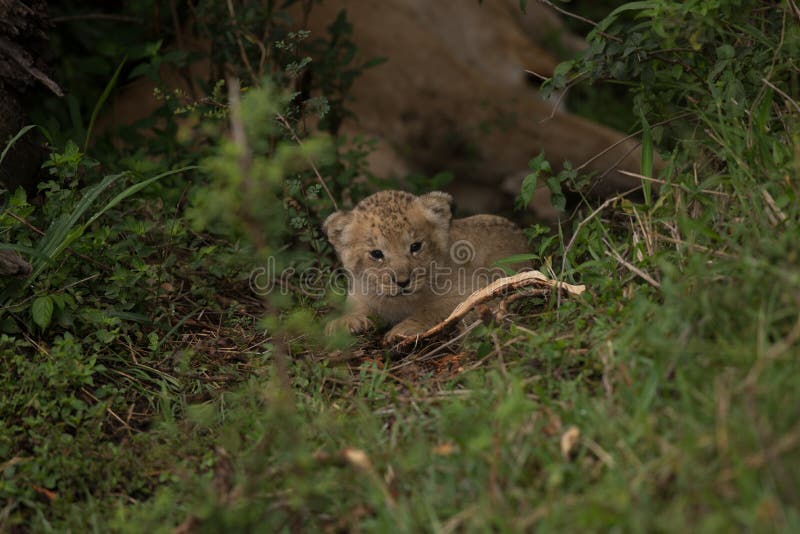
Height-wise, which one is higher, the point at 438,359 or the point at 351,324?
the point at 438,359

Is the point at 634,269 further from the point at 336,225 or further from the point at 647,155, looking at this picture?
the point at 336,225

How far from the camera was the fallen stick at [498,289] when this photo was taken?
4450 mm

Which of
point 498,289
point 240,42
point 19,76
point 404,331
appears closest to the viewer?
point 498,289

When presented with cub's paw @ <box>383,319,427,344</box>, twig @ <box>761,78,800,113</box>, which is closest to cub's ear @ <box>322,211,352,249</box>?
cub's paw @ <box>383,319,427,344</box>

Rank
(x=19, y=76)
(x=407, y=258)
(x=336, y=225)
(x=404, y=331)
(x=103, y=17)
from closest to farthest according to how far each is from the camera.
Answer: (x=404, y=331)
(x=19, y=76)
(x=407, y=258)
(x=336, y=225)
(x=103, y=17)

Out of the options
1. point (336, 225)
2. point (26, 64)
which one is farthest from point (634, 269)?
point (26, 64)

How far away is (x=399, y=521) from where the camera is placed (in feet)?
9.33

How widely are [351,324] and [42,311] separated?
1.86 metres

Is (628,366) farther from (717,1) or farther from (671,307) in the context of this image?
(717,1)

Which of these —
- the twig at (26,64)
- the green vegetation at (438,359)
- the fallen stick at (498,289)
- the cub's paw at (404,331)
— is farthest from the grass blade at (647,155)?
the twig at (26,64)

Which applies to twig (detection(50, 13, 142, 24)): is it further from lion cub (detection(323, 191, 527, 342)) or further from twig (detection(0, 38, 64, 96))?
lion cub (detection(323, 191, 527, 342))

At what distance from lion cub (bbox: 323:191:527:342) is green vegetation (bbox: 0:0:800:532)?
11.9 inches

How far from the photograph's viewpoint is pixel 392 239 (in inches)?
211

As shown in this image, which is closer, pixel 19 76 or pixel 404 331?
pixel 404 331
